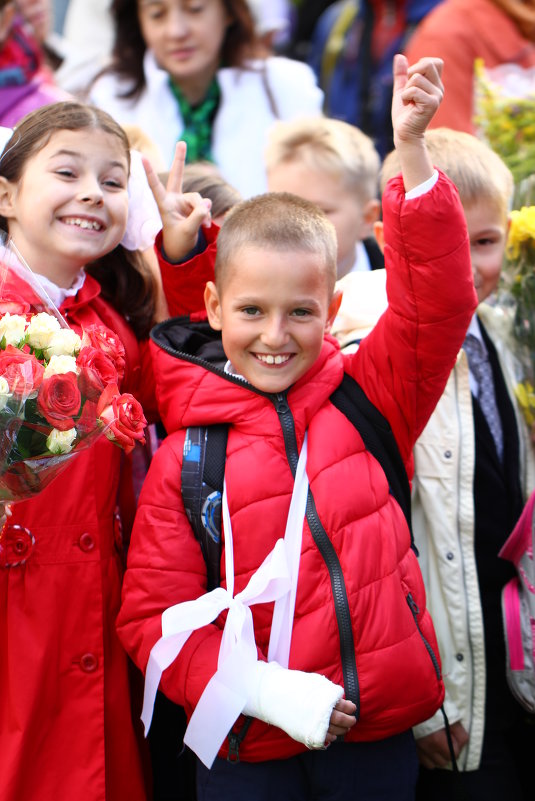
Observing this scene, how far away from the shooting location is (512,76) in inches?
161

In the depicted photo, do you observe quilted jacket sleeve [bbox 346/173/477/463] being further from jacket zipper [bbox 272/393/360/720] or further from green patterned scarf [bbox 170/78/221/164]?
green patterned scarf [bbox 170/78/221/164]

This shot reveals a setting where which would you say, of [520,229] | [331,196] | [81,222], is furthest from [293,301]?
[331,196]

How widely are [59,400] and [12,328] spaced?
0.60 ft

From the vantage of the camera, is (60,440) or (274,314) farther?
(274,314)

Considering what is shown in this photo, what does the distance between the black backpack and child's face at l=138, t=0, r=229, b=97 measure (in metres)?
2.37

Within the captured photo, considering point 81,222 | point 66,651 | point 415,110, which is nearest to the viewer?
point 415,110

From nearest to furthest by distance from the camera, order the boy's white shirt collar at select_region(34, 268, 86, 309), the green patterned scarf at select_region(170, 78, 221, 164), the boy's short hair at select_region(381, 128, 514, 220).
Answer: the boy's white shirt collar at select_region(34, 268, 86, 309) → the boy's short hair at select_region(381, 128, 514, 220) → the green patterned scarf at select_region(170, 78, 221, 164)

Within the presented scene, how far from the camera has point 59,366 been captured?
7.07ft

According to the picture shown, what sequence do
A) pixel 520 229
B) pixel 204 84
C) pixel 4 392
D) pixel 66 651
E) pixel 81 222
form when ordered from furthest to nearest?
pixel 204 84
pixel 520 229
pixel 81 222
pixel 66 651
pixel 4 392

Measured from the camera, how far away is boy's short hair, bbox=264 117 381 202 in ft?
11.7

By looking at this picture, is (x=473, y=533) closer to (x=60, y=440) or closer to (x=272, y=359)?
(x=272, y=359)

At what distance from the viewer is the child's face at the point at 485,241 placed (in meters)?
3.01

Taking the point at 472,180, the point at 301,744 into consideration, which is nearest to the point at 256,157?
the point at 472,180

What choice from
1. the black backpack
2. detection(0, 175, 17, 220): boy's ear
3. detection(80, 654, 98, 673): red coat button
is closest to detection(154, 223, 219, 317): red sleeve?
detection(0, 175, 17, 220): boy's ear
